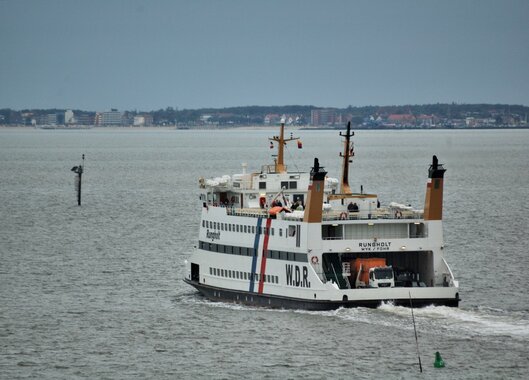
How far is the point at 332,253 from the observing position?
2324 inches

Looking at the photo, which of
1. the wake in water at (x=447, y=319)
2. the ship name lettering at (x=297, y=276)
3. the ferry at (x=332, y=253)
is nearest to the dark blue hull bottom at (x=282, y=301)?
the ferry at (x=332, y=253)

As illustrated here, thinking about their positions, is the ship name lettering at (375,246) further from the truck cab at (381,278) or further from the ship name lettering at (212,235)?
the ship name lettering at (212,235)

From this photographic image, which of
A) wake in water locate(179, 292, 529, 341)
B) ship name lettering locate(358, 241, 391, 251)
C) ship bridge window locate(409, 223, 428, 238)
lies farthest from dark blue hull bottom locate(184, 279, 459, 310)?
ship bridge window locate(409, 223, 428, 238)

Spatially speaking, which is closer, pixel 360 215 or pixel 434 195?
pixel 434 195

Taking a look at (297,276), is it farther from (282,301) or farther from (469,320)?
(469,320)

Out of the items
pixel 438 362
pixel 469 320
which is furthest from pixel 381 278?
pixel 438 362

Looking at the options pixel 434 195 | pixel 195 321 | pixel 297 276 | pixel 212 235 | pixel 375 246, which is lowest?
pixel 195 321

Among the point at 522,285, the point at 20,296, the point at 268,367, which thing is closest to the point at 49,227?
the point at 20,296

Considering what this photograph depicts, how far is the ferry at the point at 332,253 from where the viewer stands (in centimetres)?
5666

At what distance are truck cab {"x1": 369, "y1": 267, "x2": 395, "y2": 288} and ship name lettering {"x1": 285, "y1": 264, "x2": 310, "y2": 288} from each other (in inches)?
112

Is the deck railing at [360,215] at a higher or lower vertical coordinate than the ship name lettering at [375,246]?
higher

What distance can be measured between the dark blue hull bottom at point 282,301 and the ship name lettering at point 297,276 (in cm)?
70

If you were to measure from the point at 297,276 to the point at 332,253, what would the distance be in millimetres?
2305

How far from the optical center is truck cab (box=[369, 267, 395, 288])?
57.1 m
